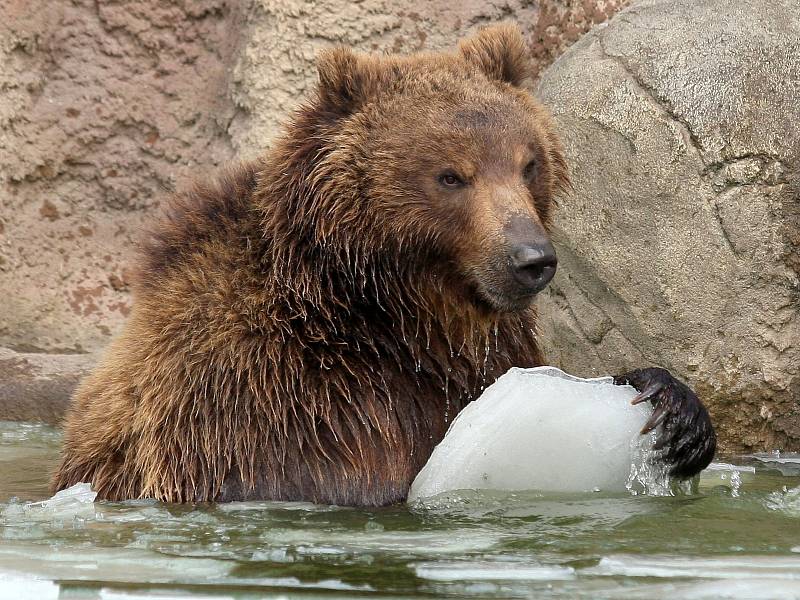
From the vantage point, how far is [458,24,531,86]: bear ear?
20.3ft

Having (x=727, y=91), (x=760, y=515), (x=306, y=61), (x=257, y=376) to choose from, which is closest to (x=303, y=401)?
(x=257, y=376)

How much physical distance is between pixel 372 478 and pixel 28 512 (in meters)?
1.48

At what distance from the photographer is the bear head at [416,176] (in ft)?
18.3

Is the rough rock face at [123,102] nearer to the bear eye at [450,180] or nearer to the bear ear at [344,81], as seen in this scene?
the bear ear at [344,81]

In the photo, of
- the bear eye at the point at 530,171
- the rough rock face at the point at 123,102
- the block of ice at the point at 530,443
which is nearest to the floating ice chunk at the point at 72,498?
the block of ice at the point at 530,443

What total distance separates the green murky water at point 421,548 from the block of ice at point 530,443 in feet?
0.29

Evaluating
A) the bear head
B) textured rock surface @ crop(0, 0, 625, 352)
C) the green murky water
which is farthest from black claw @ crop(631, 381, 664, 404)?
textured rock surface @ crop(0, 0, 625, 352)

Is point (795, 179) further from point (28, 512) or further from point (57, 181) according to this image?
point (57, 181)

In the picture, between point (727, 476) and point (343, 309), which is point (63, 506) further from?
point (727, 476)

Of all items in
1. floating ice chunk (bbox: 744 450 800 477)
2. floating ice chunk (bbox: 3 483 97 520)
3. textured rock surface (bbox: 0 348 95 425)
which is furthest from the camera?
textured rock surface (bbox: 0 348 95 425)

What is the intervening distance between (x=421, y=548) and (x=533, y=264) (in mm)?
1283

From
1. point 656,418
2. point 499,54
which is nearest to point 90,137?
point 499,54

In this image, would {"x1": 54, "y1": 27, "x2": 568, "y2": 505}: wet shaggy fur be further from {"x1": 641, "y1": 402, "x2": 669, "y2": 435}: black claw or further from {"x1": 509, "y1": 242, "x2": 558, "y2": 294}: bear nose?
{"x1": 641, "y1": 402, "x2": 669, "y2": 435}: black claw

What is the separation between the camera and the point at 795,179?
24.1 ft
